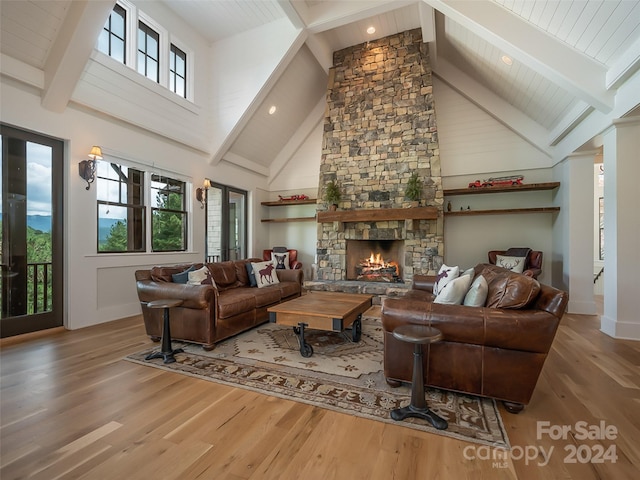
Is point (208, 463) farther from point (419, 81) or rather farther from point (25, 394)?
point (419, 81)

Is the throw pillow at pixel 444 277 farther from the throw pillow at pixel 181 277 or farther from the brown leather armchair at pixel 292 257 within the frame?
the brown leather armchair at pixel 292 257

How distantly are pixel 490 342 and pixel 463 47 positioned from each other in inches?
207

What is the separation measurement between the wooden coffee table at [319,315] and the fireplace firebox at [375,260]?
2865 millimetres

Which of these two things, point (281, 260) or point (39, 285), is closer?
point (39, 285)

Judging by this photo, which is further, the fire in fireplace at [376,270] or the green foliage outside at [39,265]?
the fire in fireplace at [376,270]

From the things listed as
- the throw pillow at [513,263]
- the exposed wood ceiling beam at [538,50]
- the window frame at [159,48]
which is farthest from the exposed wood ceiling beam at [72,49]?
the throw pillow at [513,263]

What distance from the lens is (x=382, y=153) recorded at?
6.04 metres

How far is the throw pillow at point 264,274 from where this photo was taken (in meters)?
4.30

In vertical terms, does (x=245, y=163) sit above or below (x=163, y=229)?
above

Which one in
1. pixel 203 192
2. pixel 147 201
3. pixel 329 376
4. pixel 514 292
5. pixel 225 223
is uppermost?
pixel 203 192

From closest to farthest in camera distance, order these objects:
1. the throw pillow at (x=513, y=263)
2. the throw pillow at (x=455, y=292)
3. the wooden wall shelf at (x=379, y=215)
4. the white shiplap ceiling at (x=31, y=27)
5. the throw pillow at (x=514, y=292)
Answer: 1. the throw pillow at (x=514, y=292)
2. the throw pillow at (x=455, y=292)
3. the white shiplap ceiling at (x=31, y=27)
4. the throw pillow at (x=513, y=263)
5. the wooden wall shelf at (x=379, y=215)

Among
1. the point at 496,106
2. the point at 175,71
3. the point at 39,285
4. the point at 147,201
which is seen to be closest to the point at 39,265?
the point at 39,285

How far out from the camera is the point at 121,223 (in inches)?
174

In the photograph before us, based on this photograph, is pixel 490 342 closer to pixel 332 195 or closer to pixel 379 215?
pixel 379 215
